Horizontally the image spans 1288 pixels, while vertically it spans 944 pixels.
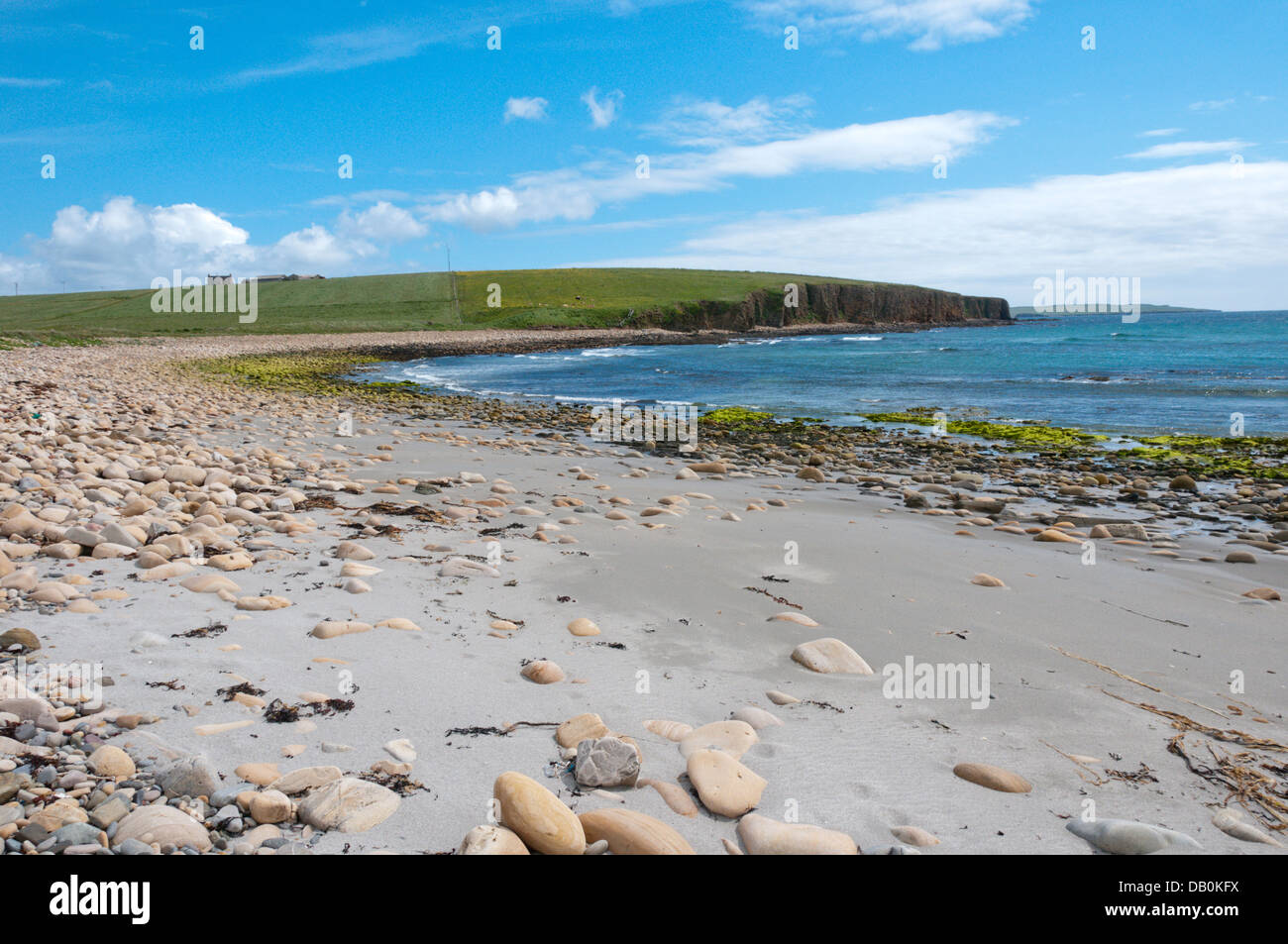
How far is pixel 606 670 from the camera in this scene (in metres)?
4.15

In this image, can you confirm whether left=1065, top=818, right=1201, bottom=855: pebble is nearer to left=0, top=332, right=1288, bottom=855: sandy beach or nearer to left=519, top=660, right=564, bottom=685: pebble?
left=0, top=332, right=1288, bottom=855: sandy beach

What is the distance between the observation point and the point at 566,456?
42.4 ft

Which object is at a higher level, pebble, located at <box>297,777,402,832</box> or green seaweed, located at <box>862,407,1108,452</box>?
green seaweed, located at <box>862,407,1108,452</box>

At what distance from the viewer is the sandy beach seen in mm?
2684

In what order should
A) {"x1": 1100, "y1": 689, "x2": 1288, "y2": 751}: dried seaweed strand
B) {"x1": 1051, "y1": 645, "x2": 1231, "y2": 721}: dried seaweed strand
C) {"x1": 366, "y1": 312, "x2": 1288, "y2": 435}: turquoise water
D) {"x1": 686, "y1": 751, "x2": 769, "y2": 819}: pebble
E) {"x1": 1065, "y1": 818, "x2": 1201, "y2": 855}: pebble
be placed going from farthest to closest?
{"x1": 366, "y1": 312, "x2": 1288, "y2": 435}: turquoise water, {"x1": 1051, "y1": 645, "x2": 1231, "y2": 721}: dried seaweed strand, {"x1": 1100, "y1": 689, "x2": 1288, "y2": 751}: dried seaweed strand, {"x1": 686, "y1": 751, "x2": 769, "y2": 819}: pebble, {"x1": 1065, "y1": 818, "x2": 1201, "y2": 855}: pebble

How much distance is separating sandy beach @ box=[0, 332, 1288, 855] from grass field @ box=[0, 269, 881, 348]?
69819 mm

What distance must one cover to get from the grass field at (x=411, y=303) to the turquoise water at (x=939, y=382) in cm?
3470

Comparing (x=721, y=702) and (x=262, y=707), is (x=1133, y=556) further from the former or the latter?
(x=262, y=707)

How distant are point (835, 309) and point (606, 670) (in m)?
124

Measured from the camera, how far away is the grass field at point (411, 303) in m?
76.4

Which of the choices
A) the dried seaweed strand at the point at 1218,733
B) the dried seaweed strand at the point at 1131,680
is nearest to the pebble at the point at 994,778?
the dried seaweed strand at the point at 1218,733

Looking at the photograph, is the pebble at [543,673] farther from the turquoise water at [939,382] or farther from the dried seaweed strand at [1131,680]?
the turquoise water at [939,382]

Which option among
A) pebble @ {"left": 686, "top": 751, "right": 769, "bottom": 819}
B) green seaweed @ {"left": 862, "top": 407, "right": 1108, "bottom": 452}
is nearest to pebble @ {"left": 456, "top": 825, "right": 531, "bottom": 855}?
pebble @ {"left": 686, "top": 751, "right": 769, "bottom": 819}
